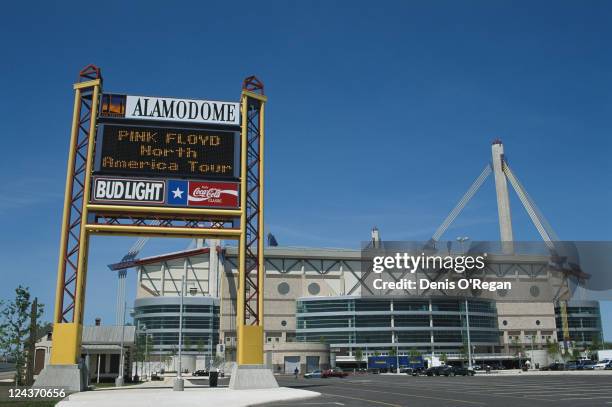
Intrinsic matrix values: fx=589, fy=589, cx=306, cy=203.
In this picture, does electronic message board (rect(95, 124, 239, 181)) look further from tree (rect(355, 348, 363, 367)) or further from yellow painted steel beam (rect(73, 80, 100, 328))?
tree (rect(355, 348, 363, 367))

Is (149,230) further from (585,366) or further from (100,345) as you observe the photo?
(585,366)

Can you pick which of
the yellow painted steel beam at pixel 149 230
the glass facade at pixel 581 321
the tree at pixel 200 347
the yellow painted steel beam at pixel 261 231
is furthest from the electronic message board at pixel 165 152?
the glass facade at pixel 581 321

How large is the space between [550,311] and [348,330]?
197 feet

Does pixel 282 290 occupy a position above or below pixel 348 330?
above

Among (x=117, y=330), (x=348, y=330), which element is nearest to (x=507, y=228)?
(x=348, y=330)

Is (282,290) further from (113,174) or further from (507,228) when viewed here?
(113,174)

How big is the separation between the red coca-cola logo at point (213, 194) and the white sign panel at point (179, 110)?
4864mm

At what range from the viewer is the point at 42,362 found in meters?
61.2

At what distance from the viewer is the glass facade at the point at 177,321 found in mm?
137625

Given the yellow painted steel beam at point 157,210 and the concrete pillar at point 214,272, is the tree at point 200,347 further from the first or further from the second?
the yellow painted steel beam at point 157,210

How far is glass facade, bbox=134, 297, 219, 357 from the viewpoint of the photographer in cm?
13762

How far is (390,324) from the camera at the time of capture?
143 meters

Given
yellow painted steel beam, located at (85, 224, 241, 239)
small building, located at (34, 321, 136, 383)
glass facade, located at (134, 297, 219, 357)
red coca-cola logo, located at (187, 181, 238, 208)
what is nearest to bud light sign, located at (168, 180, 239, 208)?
red coca-cola logo, located at (187, 181, 238, 208)

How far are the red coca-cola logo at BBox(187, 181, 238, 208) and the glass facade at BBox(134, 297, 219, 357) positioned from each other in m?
100
